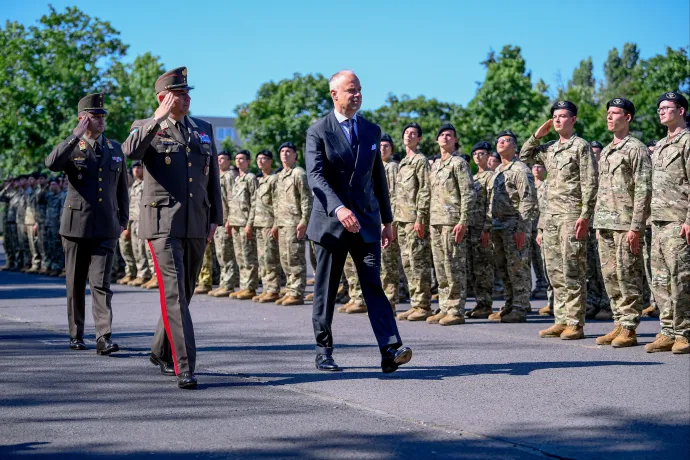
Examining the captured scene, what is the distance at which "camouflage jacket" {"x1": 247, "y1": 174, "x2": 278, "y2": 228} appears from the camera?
15.5 m

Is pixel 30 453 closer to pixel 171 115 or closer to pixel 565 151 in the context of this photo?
pixel 171 115

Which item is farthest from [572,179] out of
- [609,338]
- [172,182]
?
[172,182]

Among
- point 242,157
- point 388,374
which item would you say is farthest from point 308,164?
point 242,157

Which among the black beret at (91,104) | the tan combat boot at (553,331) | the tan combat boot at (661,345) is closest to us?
the tan combat boot at (661,345)

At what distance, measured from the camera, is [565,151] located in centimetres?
988

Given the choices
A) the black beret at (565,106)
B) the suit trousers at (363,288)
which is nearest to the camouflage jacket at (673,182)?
the black beret at (565,106)

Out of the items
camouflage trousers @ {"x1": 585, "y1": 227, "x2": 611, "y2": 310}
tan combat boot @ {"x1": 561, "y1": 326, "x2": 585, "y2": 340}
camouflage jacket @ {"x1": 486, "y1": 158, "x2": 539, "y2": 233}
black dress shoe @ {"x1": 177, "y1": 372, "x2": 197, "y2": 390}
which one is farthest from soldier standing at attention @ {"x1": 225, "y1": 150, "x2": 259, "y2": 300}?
black dress shoe @ {"x1": 177, "y1": 372, "x2": 197, "y2": 390}

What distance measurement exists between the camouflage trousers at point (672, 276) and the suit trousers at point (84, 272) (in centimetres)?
526

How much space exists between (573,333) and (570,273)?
0.62 metres

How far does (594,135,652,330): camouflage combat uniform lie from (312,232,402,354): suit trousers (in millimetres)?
2895

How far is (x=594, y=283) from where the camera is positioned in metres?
12.5

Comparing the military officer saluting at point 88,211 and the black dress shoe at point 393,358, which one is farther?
the military officer saluting at point 88,211

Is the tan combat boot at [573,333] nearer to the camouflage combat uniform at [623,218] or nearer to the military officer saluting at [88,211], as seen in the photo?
the camouflage combat uniform at [623,218]

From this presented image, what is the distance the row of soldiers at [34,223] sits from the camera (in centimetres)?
2322
